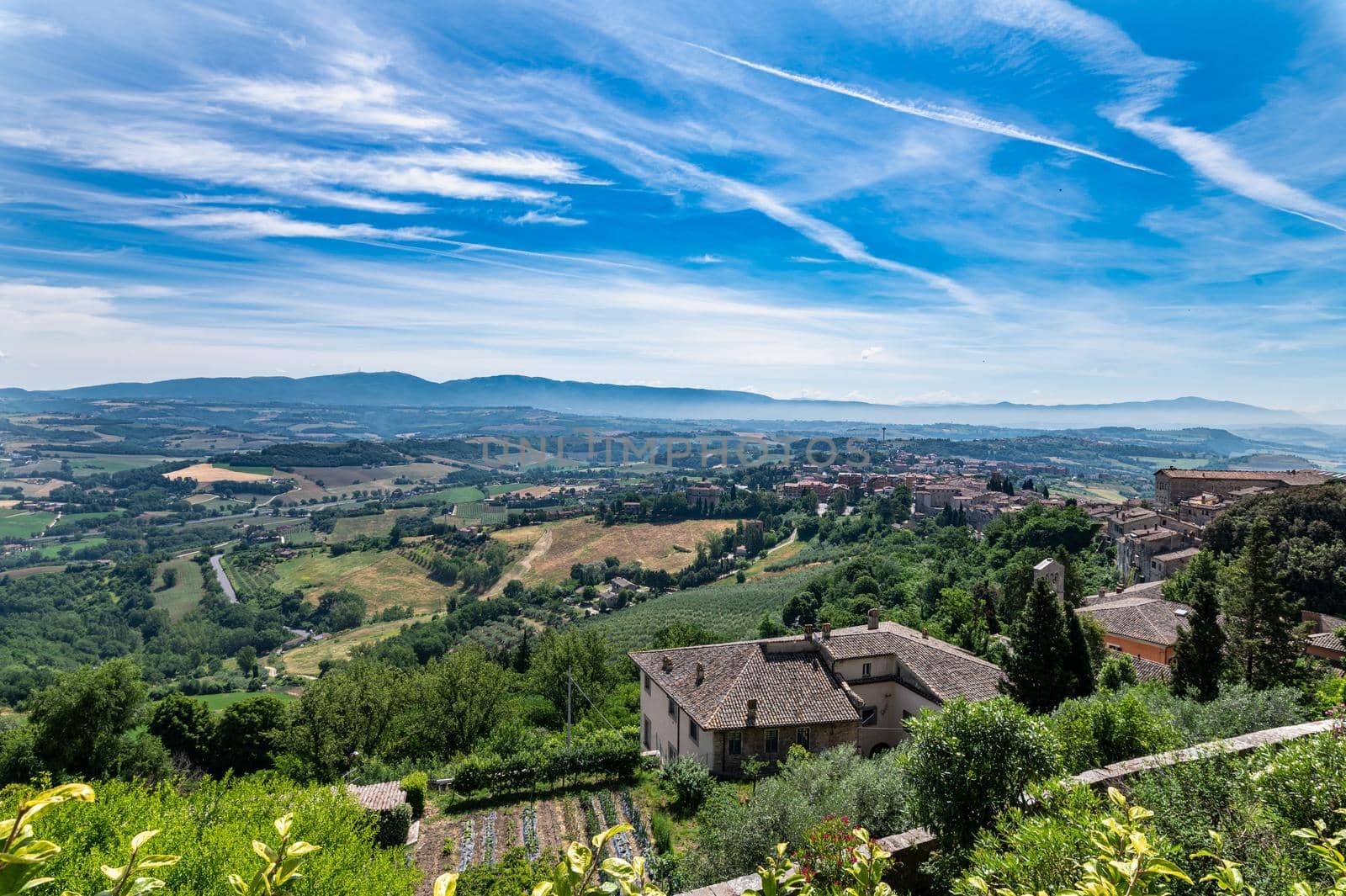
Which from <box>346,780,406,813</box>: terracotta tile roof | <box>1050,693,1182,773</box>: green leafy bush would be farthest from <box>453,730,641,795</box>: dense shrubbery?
<box>1050,693,1182,773</box>: green leafy bush

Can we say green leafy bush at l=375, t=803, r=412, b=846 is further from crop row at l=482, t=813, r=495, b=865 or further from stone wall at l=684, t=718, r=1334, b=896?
stone wall at l=684, t=718, r=1334, b=896

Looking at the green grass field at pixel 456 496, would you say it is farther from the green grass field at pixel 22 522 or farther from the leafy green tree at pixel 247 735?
the leafy green tree at pixel 247 735

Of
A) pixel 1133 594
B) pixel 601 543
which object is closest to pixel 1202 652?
pixel 1133 594

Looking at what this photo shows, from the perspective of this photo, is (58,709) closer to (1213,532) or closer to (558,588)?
(1213,532)

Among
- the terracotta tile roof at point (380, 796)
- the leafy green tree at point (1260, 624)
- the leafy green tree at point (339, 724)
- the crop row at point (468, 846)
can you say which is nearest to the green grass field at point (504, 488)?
the leafy green tree at point (339, 724)

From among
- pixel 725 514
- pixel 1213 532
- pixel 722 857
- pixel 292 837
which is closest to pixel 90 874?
pixel 292 837

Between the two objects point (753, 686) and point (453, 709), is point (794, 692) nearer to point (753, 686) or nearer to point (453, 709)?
point (753, 686)
